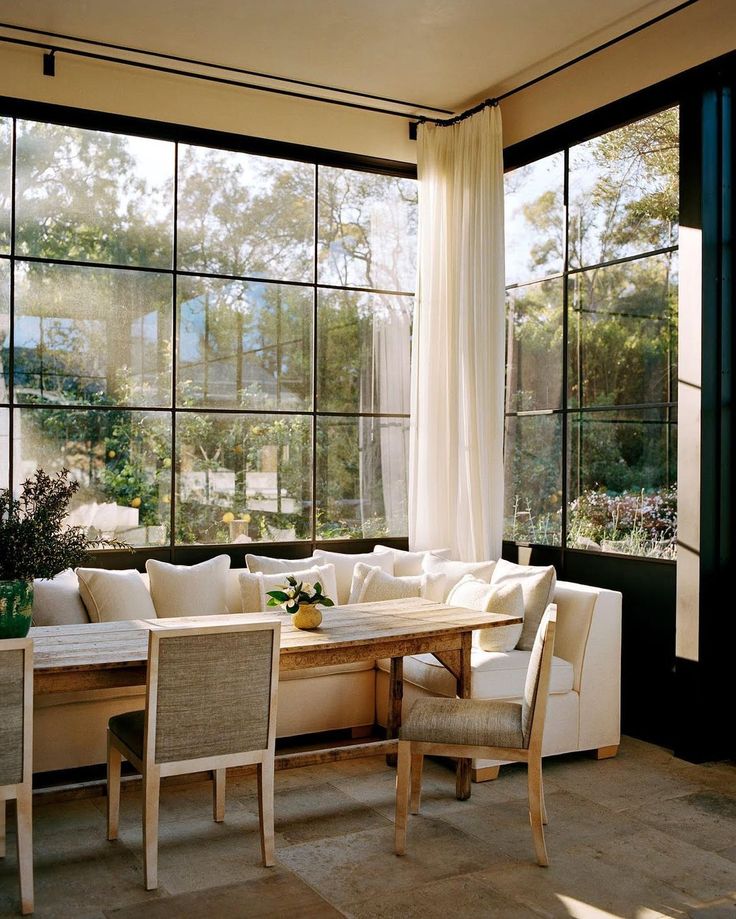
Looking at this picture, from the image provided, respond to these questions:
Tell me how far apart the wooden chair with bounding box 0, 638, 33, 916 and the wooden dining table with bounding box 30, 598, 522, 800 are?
18 cm

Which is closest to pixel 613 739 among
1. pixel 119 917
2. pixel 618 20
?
pixel 119 917

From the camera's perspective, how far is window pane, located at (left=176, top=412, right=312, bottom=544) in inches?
227

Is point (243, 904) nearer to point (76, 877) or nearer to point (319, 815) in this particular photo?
point (76, 877)

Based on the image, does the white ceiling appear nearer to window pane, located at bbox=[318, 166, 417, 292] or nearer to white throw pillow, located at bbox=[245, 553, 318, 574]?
window pane, located at bbox=[318, 166, 417, 292]

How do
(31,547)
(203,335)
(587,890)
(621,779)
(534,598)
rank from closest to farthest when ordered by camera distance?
(587,890)
(31,547)
(621,779)
(534,598)
(203,335)

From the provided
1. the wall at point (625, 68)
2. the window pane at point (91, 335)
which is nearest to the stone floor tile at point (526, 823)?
the window pane at point (91, 335)

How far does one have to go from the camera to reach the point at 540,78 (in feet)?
18.3

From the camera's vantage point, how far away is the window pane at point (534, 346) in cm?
582

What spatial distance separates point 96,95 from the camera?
17.9ft

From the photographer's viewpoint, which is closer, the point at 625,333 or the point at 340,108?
the point at 625,333

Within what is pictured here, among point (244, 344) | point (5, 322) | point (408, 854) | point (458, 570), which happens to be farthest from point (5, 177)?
point (408, 854)

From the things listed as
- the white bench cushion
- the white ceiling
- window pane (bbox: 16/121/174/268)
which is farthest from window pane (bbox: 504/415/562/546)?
window pane (bbox: 16/121/174/268)

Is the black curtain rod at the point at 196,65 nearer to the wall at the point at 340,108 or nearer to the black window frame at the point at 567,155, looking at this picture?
the wall at the point at 340,108

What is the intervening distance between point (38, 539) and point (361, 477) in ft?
9.68
